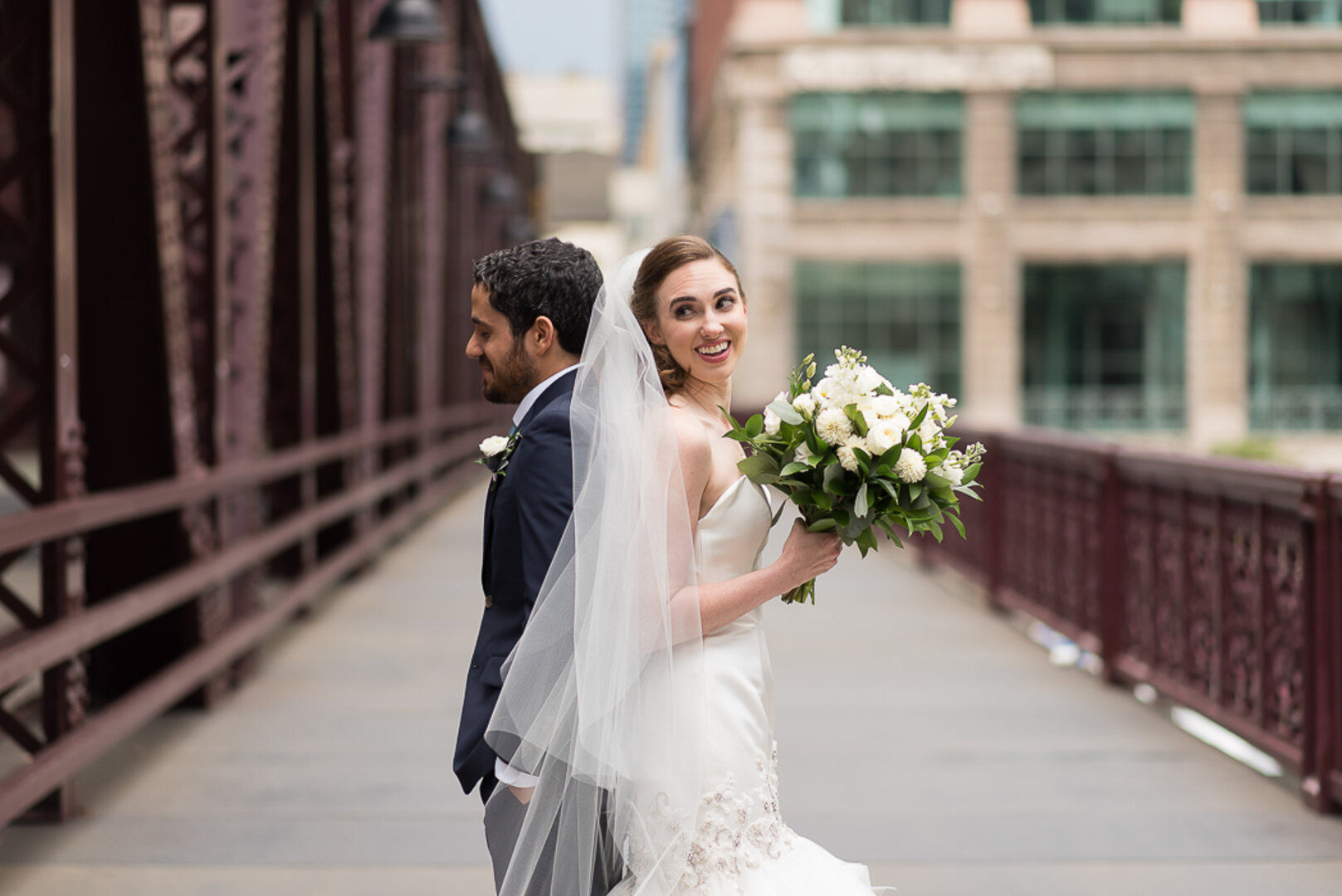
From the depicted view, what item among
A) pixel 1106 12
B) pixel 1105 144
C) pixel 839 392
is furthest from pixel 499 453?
pixel 1106 12

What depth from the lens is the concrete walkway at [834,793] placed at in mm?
5402

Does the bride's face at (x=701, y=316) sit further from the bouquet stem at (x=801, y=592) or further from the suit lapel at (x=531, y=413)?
the bouquet stem at (x=801, y=592)

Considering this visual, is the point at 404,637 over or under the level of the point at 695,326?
under

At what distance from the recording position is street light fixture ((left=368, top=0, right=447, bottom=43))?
481 inches

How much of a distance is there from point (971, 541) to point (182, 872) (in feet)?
30.0

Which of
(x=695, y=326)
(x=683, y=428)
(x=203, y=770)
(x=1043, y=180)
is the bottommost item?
(x=203, y=770)

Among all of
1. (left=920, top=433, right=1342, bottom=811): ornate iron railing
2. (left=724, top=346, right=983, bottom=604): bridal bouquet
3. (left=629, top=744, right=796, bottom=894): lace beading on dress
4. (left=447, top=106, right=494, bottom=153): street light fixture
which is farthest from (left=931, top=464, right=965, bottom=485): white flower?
(left=447, top=106, right=494, bottom=153): street light fixture

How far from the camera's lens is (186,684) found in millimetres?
7605

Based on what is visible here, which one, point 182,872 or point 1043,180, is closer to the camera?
point 182,872

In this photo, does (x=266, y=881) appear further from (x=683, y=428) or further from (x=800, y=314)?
(x=800, y=314)

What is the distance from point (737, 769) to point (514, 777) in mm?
436

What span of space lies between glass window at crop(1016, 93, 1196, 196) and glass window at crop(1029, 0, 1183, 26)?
2.16m

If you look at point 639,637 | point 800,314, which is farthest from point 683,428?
point 800,314

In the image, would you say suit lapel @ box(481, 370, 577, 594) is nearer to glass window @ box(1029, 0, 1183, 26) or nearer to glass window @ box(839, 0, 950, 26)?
glass window @ box(839, 0, 950, 26)
